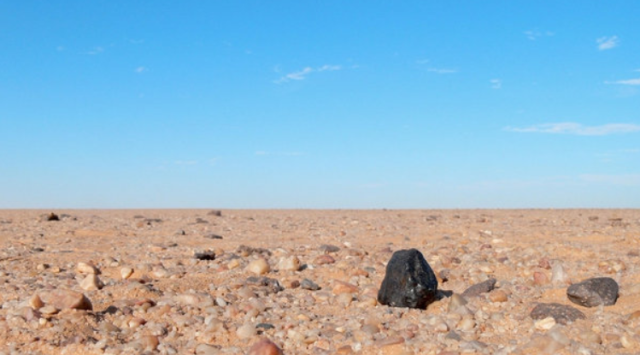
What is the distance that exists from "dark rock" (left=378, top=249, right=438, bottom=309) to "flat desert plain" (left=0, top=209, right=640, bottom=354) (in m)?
0.08

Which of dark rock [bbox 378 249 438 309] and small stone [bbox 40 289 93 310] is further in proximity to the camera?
dark rock [bbox 378 249 438 309]

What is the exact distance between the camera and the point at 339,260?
20.6 feet

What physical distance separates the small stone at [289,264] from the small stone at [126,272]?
134 cm

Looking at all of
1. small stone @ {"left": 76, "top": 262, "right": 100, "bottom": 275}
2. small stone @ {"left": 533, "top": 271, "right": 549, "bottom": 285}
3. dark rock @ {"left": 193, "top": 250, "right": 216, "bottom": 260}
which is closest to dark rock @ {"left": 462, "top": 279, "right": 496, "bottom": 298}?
small stone @ {"left": 533, "top": 271, "right": 549, "bottom": 285}

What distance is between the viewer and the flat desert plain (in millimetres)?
3592

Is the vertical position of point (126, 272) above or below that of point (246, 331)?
above

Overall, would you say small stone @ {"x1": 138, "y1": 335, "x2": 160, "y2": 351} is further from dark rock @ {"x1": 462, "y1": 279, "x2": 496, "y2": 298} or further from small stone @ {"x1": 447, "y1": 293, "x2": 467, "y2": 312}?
dark rock @ {"x1": 462, "y1": 279, "x2": 496, "y2": 298}

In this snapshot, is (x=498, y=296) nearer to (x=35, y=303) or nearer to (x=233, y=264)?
(x=233, y=264)

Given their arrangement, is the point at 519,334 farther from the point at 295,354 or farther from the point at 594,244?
the point at 594,244

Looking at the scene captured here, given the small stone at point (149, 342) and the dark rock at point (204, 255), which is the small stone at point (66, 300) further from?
the dark rock at point (204, 255)

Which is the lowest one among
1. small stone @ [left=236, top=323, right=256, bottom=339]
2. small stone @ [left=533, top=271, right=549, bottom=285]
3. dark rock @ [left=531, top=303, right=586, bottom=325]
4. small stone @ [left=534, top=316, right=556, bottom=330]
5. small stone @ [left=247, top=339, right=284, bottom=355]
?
small stone @ [left=247, top=339, right=284, bottom=355]

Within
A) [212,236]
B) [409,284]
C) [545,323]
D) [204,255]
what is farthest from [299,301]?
[212,236]

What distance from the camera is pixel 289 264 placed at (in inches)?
227

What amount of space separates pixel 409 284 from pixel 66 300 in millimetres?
2354
